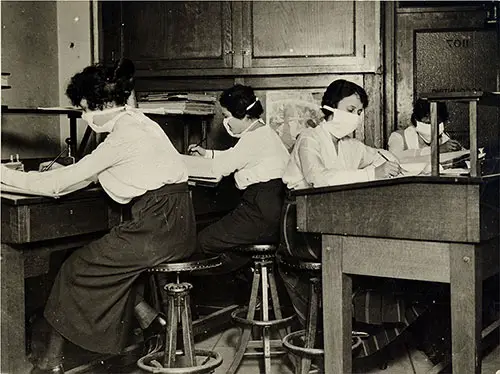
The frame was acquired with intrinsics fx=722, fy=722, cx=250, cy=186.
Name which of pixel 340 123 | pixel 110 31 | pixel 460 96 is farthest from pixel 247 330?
pixel 110 31

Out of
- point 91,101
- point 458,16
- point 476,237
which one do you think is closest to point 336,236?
point 476,237

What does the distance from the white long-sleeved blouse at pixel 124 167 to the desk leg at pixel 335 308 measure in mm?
759

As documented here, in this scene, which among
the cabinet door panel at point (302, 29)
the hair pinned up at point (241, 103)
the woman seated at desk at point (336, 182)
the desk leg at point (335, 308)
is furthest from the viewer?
the cabinet door panel at point (302, 29)

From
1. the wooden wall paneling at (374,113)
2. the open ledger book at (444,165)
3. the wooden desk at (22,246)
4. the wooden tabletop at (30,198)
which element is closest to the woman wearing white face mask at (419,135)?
the wooden wall paneling at (374,113)

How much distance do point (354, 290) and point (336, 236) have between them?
2.00 ft

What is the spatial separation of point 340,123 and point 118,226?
3.77ft

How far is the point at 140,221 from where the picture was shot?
2.94 m

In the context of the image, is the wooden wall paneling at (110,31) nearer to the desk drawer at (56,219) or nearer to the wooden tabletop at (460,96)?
the desk drawer at (56,219)

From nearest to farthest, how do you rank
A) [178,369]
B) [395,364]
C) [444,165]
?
[178,369] < [444,165] < [395,364]

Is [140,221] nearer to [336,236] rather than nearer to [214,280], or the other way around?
[336,236]

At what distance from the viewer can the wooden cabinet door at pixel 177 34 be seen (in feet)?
15.3

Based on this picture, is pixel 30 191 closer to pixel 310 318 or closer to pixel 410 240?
pixel 310 318

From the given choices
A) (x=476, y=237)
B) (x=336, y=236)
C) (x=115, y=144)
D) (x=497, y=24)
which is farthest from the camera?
(x=497, y=24)

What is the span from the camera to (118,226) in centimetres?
295
